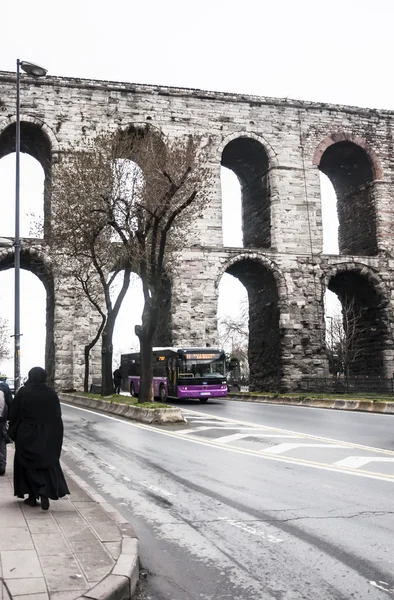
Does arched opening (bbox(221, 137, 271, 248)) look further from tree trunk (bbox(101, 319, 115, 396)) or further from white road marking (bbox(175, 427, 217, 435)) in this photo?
white road marking (bbox(175, 427, 217, 435))

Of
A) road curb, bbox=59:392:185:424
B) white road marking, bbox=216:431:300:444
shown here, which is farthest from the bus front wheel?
white road marking, bbox=216:431:300:444

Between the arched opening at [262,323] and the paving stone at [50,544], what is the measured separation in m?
30.4

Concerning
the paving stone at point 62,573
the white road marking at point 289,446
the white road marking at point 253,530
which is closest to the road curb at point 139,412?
the white road marking at point 289,446

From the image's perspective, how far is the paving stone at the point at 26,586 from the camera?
425cm

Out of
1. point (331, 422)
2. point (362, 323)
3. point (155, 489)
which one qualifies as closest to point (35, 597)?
point (155, 489)

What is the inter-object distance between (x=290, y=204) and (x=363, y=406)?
16485 millimetres

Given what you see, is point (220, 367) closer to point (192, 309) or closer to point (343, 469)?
point (192, 309)

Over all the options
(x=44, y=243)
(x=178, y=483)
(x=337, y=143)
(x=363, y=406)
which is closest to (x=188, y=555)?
(x=178, y=483)

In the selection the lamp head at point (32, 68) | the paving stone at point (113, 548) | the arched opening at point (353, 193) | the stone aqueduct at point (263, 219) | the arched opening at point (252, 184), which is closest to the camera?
the paving stone at point (113, 548)

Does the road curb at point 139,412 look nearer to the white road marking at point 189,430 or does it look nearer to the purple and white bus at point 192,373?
the white road marking at point 189,430

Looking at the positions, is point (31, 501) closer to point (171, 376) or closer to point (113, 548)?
point (113, 548)

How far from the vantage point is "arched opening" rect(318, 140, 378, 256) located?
37.8 meters

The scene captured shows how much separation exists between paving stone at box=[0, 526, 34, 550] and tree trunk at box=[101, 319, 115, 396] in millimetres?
21763

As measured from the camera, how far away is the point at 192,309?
114 feet
